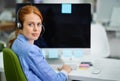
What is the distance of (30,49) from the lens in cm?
170

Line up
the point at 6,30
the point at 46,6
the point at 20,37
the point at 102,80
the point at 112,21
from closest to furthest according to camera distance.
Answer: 1. the point at 20,37
2. the point at 102,80
3. the point at 46,6
4. the point at 112,21
5. the point at 6,30

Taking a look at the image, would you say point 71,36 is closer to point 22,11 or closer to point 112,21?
point 22,11

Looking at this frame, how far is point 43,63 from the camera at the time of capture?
1763 mm

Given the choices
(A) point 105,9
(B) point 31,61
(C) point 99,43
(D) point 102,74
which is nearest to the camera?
(B) point 31,61

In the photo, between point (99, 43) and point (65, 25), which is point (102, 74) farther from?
point (99, 43)

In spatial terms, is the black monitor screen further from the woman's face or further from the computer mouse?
the woman's face

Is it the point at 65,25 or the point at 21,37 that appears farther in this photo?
the point at 65,25

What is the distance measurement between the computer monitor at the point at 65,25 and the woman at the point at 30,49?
1.26 ft

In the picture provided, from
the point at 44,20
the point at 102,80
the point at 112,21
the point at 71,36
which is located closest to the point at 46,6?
the point at 44,20

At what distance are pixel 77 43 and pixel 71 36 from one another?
75 mm

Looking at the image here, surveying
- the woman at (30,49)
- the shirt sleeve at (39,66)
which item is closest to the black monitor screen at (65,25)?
the woman at (30,49)

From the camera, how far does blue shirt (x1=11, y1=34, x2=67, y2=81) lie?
1688 millimetres

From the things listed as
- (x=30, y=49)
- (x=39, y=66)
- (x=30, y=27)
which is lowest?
(x=39, y=66)

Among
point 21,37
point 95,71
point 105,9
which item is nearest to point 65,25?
point 95,71
